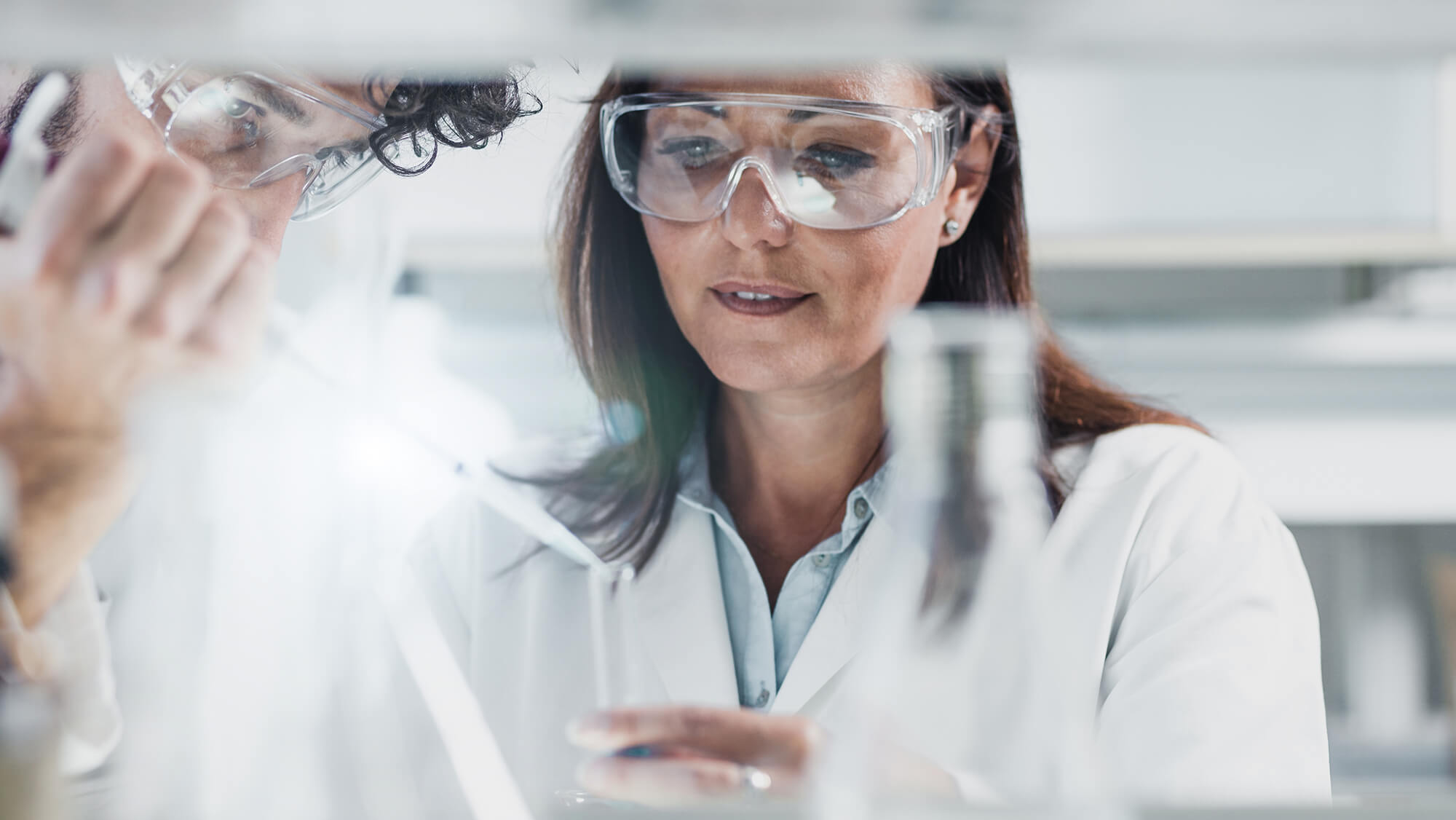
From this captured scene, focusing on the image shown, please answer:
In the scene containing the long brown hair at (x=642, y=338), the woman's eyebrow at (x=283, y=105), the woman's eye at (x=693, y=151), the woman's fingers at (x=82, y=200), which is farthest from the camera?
the long brown hair at (x=642, y=338)

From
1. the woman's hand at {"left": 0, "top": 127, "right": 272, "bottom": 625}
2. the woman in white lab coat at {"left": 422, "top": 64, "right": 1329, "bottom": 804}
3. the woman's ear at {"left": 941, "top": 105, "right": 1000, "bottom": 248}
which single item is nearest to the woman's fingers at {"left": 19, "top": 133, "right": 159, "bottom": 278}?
the woman's hand at {"left": 0, "top": 127, "right": 272, "bottom": 625}

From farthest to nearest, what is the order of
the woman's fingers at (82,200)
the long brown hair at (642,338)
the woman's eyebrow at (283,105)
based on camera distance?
the long brown hair at (642,338), the woman's eyebrow at (283,105), the woman's fingers at (82,200)

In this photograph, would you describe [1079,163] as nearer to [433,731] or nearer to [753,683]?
[753,683]

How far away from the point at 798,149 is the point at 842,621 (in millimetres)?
267

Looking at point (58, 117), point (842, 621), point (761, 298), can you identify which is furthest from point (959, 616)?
point (58, 117)

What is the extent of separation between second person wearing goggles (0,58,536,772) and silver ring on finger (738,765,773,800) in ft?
0.70

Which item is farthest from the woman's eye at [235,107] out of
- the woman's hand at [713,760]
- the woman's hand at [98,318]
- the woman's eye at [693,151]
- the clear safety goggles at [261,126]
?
the woman's hand at [713,760]

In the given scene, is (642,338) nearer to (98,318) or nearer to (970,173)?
(970,173)

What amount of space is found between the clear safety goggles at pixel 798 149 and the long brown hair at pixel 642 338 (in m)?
0.14

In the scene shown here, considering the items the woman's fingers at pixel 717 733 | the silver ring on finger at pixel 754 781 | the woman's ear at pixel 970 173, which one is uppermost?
the woman's ear at pixel 970 173

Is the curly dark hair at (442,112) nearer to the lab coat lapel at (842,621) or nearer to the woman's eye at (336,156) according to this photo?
the woman's eye at (336,156)

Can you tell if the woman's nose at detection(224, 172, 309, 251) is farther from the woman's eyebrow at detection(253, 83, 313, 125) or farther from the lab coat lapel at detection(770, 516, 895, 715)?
the lab coat lapel at detection(770, 516, 895, 715)

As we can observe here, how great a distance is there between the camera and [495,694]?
0.59 meters

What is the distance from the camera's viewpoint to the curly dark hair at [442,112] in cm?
43
